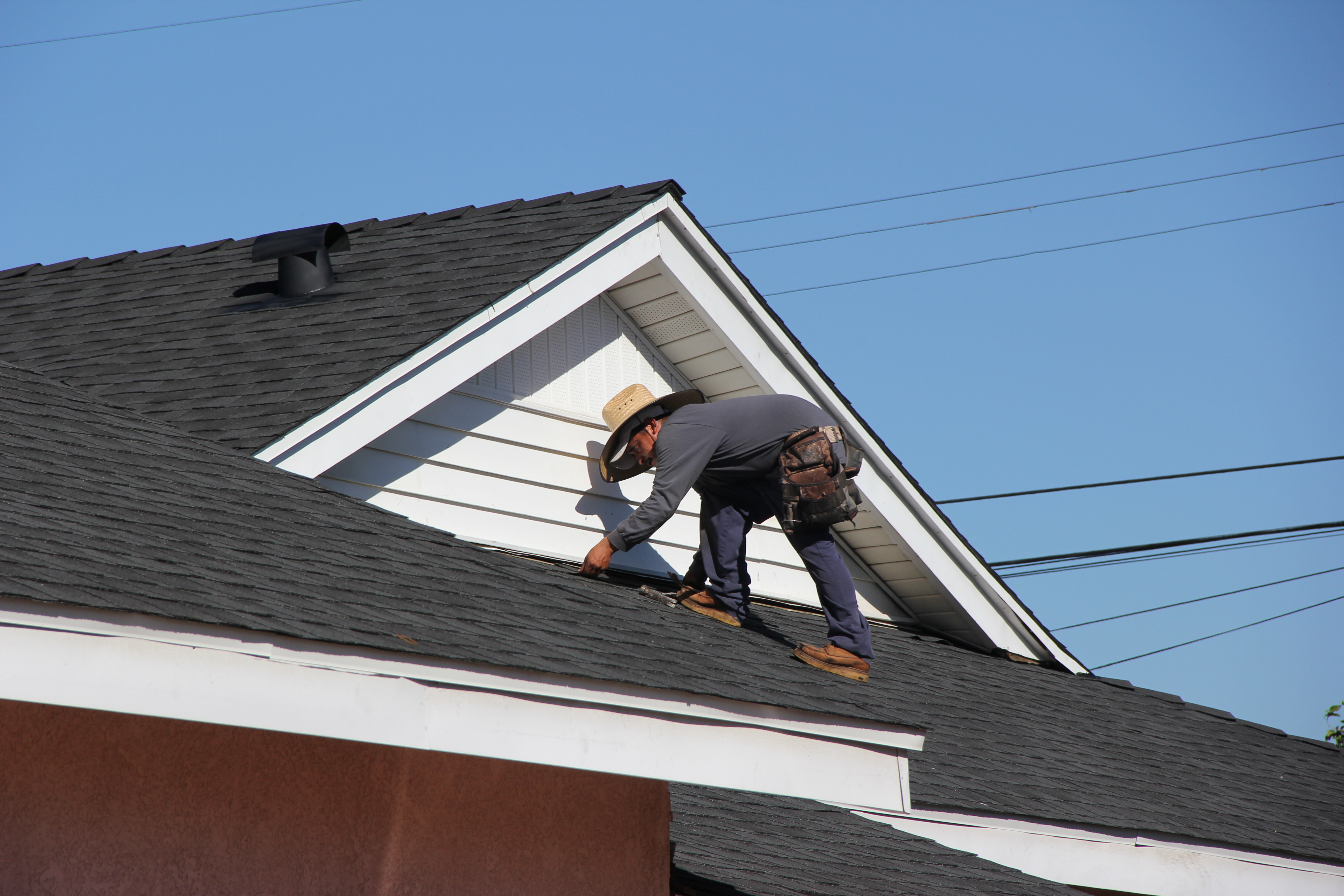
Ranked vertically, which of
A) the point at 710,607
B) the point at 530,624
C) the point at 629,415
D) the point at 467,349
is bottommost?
the point at 530,624

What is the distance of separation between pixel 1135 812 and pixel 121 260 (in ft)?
24.7

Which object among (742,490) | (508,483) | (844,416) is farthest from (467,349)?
(844,416)

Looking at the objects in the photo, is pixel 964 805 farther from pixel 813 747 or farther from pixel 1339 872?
pixel 1339 872

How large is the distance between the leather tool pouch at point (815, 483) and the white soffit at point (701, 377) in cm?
131

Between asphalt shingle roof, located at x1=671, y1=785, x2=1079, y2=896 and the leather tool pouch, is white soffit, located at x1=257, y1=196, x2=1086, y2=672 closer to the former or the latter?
the leather tool pouch

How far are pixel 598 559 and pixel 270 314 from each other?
2.53m

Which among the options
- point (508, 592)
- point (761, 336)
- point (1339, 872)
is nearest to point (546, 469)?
point (761, 336)

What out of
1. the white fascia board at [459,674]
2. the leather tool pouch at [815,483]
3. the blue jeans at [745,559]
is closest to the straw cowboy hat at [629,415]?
the blue jeans at [745,559]

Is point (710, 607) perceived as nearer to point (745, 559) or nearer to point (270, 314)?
point (745, 559)

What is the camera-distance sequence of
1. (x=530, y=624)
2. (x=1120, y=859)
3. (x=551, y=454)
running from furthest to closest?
(x=551, y=454) < (x=1120, y=859) < (x=530, y=624)

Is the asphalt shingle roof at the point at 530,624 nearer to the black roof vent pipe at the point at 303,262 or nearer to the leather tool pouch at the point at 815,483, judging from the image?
the leather tool pouch at the point at 815,483

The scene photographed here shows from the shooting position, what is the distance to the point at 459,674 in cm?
378

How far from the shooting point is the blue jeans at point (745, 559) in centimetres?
627

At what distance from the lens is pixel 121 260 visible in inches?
374
